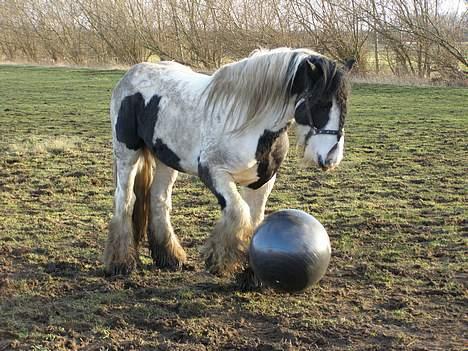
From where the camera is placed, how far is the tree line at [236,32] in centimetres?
2441

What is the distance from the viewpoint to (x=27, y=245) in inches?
239

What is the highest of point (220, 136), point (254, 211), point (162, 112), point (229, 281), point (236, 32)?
point (236, 32)

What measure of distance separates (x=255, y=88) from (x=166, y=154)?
3.42 ft

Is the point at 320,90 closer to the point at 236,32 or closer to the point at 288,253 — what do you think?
the point at 288,253

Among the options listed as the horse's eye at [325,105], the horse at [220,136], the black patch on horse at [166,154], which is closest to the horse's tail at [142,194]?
the horse at [220,136]

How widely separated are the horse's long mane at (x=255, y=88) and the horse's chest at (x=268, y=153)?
125 millimetres

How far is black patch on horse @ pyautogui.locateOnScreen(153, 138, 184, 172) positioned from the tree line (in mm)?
20346

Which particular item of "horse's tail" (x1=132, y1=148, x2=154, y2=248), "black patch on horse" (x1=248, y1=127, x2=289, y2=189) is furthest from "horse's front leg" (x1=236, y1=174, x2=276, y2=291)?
"horse's tail" (x1=132, y1=148, x2=154, y2=248)

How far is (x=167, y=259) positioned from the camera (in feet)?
18.0

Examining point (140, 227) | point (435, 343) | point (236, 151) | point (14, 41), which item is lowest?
point (435, 343)

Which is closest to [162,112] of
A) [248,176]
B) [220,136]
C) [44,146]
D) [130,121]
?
[130,121]

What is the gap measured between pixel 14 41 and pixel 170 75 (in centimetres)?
3900

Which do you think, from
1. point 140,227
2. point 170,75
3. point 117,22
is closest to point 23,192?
point 140,227

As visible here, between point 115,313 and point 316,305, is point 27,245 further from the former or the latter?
point 316,305
